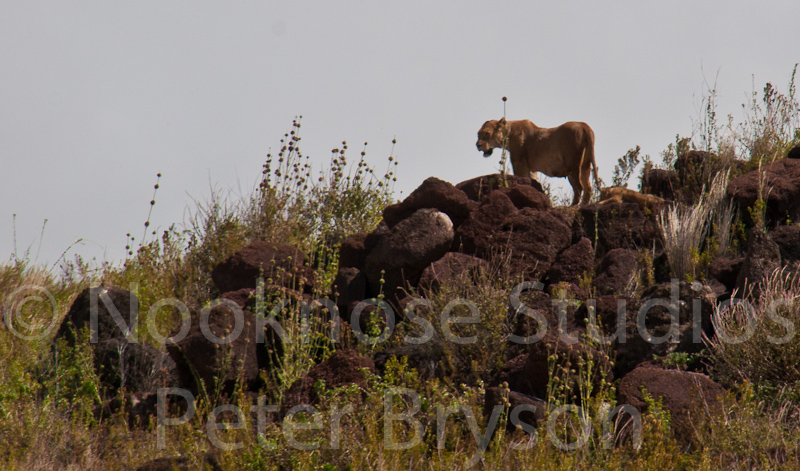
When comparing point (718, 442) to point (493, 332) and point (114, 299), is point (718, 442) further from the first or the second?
point (114, 299)

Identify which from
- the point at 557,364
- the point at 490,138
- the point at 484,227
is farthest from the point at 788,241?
the point at 490,138

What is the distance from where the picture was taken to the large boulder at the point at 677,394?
16.3 ft

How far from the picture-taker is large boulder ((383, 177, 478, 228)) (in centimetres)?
797

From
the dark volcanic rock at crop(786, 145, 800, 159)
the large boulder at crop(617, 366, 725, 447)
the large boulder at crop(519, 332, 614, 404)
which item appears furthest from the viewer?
the dark volcanic rock at crop(786, 145, 800, 159)

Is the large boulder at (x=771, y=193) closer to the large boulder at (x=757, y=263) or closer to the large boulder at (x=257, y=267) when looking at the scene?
the large boulder at (x=757, y=263)

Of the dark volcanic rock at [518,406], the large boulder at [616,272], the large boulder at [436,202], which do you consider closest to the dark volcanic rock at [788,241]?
the large boulder at [616,272]

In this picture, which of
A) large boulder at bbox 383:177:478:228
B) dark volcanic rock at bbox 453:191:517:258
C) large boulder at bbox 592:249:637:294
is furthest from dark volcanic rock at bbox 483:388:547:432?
large boulder at bbox 383:177:478:228

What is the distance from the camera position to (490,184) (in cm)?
928

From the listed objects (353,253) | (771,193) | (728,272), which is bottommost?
(728,272)

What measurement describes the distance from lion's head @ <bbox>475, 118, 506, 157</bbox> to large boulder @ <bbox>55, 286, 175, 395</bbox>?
5287 millimetres

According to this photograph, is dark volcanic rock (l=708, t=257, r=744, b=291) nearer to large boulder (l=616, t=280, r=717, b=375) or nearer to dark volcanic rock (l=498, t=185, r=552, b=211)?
large boulder (l=616, t=280, r=717, b=375)

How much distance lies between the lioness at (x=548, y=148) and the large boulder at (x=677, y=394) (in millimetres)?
5040

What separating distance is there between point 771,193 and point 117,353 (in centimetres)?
635

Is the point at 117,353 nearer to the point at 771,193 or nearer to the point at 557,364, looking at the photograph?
the point at 557,364
